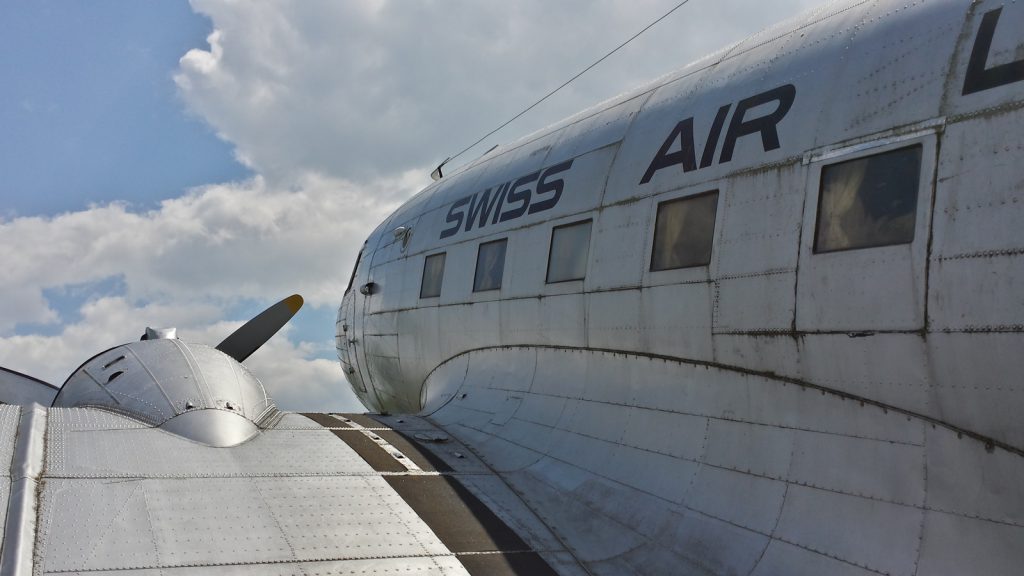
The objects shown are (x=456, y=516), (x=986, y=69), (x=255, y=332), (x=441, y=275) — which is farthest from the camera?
(x=255, y=332)

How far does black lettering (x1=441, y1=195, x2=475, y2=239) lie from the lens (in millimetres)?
11656

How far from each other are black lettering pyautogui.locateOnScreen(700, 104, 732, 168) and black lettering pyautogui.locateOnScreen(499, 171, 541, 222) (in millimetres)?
3135

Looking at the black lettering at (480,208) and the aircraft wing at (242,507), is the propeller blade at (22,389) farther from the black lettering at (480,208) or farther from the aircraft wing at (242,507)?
the black lettering at (480,208)

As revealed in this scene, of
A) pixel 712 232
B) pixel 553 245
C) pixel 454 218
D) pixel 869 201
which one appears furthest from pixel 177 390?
pixel 869 201

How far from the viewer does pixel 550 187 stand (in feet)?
30.7

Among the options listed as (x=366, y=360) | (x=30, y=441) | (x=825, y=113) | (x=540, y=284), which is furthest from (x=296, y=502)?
(x=366, y=360)

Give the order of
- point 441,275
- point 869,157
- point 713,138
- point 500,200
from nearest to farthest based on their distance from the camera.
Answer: point 869,157, point 713,138, point 500,200, point 441,275

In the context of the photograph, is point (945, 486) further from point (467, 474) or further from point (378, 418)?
point (378, 418)

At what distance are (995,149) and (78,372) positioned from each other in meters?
10.0

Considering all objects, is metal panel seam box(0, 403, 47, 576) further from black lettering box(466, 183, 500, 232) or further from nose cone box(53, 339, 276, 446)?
black lettering box(466, 183, 500, 232)

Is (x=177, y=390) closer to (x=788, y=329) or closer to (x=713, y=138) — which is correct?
(x=713, y=138)

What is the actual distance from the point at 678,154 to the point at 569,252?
72.1 inches

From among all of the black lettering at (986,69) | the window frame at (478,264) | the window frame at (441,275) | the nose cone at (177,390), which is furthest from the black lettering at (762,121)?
the window frame at (441,275)

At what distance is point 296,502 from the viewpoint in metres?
6.33
